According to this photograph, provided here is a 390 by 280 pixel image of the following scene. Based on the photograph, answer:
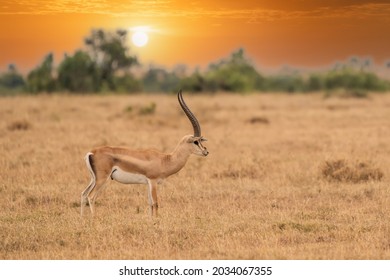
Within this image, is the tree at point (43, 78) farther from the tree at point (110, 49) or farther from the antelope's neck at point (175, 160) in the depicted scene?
the antelope's neck at point (175, 160)

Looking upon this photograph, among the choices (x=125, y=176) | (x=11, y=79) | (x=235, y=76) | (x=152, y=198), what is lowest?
(x=152, y=198)

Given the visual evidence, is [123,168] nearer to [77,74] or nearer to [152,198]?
[152,198]

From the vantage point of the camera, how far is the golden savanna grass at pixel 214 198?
7949 millimetres

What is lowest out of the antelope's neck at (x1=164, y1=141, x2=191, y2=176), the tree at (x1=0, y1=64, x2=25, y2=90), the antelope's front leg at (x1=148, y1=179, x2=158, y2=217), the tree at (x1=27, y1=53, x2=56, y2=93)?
the antelope's front leg at (x1=148, y1=179, x2=158, y2=217)

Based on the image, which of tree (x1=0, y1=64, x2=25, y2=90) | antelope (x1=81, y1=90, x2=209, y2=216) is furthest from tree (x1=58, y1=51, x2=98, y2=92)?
antelope (x1=81, y1=90, x2=209, y2=216)

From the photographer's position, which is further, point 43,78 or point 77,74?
point 77,74

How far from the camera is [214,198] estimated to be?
10.9 meters

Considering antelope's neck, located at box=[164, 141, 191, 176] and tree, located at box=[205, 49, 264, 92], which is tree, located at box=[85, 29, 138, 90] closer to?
tree, located at box=[205, 49, 264, 92]

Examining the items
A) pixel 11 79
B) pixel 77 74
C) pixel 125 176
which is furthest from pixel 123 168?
pixel 11 79

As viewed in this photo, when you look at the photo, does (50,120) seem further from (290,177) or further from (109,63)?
(109,63)

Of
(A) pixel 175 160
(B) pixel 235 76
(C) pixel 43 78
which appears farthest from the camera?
(B) pixel 235 76

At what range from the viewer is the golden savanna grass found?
7.95m

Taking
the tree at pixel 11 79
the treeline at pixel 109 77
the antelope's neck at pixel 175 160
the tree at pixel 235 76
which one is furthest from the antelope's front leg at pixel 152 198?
the tree at pixel 11 79

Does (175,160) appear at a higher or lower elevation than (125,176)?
higher
